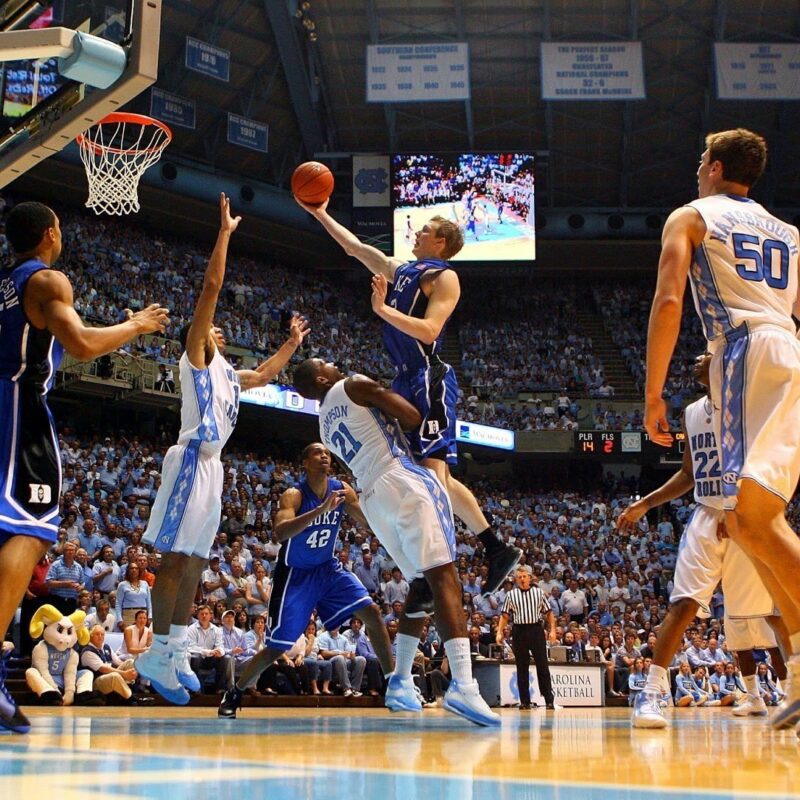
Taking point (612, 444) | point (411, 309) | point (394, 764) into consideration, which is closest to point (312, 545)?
point (411, 309)

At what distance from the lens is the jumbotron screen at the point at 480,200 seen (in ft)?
84.5

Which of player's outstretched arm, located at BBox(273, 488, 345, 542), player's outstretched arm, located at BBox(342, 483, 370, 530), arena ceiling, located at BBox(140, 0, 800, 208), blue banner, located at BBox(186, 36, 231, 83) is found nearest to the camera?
player's outstretched arm, located at BBox(273, 488, 345, 542)

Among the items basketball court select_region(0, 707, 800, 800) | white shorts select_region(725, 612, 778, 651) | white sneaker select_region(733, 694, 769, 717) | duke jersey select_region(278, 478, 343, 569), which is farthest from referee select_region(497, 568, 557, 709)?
basketball court select_region(0, 707, 800, 800)

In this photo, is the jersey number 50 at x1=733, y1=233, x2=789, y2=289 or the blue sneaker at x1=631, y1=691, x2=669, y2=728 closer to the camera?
the jersey number 50 at x1=733, y1=233, x2=789, y2=289

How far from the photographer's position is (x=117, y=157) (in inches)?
531

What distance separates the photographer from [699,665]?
14883mm

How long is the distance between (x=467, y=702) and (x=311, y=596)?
2.08 metres

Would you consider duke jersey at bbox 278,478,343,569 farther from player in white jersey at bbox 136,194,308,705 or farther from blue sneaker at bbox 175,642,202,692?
blue sneaker at bbox 175,642,202,692

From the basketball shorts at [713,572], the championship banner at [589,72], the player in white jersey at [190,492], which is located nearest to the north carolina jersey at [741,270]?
the basketball shorts at [713,572]

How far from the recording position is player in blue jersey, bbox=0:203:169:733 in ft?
Result: 12.1

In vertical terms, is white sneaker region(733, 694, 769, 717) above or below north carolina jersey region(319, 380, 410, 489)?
below

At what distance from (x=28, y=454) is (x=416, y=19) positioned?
2248 cm

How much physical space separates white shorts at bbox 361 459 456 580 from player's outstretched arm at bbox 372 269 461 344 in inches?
25.2

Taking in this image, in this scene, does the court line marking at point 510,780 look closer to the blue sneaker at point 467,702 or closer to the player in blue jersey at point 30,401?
the player in blue jersey at point 30,401
